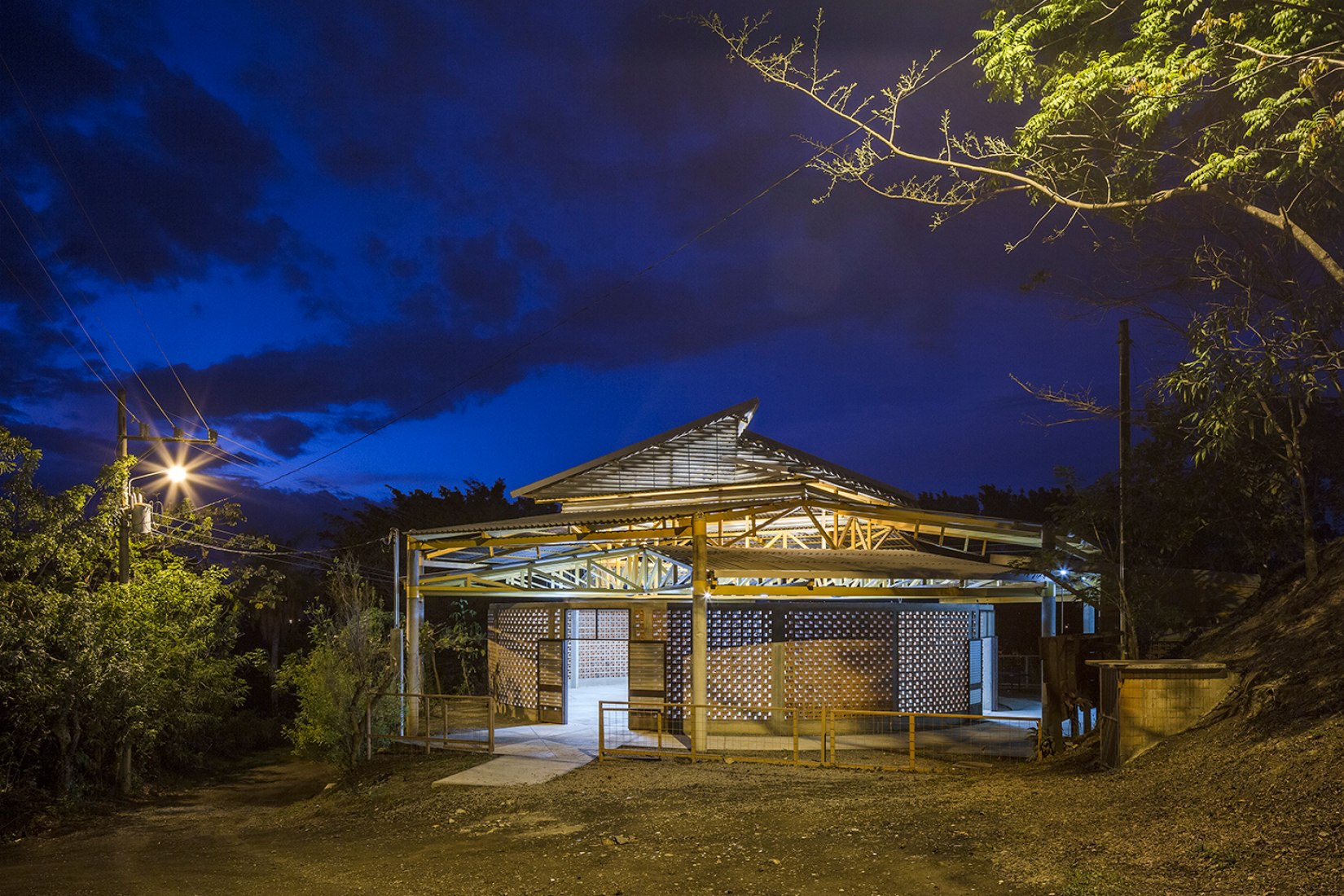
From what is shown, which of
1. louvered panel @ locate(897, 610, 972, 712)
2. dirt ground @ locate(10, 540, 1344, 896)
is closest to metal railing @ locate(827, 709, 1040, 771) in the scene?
louvered panel @ locate(897, 610, 972, 712)

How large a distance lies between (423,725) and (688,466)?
877cm

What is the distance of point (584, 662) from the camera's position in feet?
91.4

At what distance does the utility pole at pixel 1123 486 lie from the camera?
15906mm

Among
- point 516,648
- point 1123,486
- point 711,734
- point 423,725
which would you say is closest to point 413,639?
point 423,725

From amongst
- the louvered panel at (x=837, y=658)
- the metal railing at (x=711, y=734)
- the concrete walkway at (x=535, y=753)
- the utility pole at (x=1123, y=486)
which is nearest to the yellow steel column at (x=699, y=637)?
the metal railing at (x=711, y=734)

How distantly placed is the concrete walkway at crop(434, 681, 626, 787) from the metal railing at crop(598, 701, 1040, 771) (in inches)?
17.8

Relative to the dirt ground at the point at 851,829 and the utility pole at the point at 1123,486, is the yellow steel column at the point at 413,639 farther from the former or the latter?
the utility pole at the point at 1123,486

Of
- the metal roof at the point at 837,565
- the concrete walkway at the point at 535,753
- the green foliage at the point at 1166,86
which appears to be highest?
the green foliage at the point at 1166,86

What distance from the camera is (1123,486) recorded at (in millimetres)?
16203

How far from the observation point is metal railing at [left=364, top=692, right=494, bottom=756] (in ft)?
55.1

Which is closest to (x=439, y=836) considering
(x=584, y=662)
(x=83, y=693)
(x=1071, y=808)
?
(x=1071, y=808)

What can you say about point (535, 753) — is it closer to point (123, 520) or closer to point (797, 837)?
point (797, 837)

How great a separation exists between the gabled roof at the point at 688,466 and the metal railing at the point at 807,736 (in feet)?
19.6

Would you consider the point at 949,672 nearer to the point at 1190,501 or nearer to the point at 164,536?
the point at 1190,501
